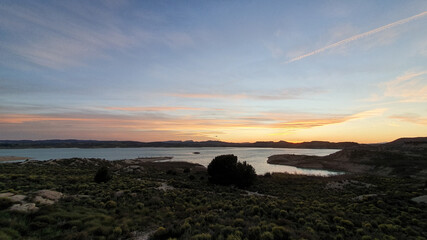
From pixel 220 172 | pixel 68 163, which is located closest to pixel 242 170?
pixel 220 172

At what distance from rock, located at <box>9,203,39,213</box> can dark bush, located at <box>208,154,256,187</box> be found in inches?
969

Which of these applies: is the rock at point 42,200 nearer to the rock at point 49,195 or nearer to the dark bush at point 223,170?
the rock at point 49,195

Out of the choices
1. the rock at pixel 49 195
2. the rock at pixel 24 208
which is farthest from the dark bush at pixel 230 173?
the rock at pixel 24 208

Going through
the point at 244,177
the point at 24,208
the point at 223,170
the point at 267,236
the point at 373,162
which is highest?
the point at 24,208

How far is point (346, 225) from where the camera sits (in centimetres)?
1109

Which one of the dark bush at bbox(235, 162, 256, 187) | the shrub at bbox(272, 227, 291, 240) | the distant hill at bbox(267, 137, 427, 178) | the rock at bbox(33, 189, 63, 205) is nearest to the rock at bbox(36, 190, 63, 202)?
the rock at bbox(33, 189, 63, 205)

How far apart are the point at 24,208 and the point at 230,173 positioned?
83.7 feet

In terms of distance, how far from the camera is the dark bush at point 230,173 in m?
31.0

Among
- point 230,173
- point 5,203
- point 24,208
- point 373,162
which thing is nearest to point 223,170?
point 230,173

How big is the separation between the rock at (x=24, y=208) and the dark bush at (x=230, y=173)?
→ 2461cm

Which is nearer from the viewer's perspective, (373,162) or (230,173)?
(230,173)

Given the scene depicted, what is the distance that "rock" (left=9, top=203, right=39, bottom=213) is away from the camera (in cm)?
990

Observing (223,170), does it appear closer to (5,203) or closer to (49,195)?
(49,195)

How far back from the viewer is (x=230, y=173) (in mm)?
31422
